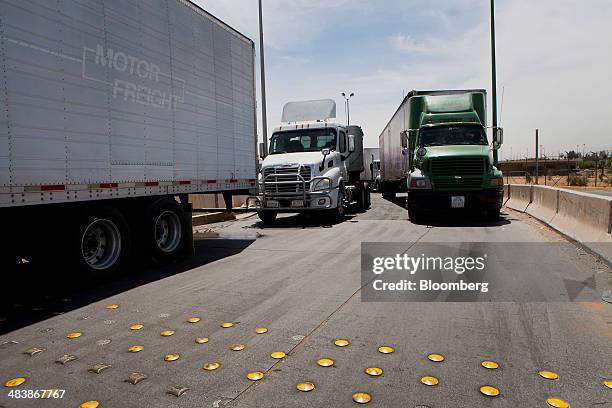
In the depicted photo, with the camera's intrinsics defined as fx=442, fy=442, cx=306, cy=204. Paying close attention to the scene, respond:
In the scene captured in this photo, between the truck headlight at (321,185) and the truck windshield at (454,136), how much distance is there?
313 cm

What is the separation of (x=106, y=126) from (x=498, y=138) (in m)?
11.5

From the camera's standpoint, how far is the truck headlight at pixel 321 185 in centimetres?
1262

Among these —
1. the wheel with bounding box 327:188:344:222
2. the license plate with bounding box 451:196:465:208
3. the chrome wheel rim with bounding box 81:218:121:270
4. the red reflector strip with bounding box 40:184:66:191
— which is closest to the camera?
the red reflector strip with bounding box 40:184:66:191

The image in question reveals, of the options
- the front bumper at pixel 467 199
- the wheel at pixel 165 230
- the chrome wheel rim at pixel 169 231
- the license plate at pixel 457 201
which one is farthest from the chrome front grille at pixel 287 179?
the chrome wheel rim at pixel 169 231

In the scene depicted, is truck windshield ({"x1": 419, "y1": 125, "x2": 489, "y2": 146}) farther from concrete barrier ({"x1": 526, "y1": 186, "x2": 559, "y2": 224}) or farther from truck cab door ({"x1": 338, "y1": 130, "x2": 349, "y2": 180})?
truck cab door ({"x1": 338, "y1": 130, "x2": 349, "y2": 180})

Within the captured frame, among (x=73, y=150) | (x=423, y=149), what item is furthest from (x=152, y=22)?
(x=423, y=149)

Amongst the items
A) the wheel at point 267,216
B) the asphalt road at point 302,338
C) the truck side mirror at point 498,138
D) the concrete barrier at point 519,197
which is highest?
the truck side mirror at point 498,138

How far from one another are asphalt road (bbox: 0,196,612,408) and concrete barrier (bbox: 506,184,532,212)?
7951 mm

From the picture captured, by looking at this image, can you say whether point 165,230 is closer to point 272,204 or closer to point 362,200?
point 272,204

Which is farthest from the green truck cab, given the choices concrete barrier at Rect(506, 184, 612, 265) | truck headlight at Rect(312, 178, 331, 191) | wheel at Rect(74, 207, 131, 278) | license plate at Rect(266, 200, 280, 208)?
wheel at Rect(74, 207, 131, 278)

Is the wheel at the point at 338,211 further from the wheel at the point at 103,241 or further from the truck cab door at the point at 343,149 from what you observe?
the wheel at the point at 103,241

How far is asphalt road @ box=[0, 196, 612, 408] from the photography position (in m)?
3.06

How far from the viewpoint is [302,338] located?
406 centimetres

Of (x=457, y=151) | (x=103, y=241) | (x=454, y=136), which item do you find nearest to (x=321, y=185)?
(x=457, y=151)
